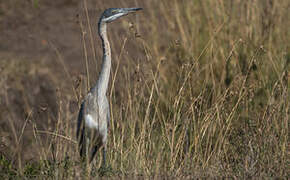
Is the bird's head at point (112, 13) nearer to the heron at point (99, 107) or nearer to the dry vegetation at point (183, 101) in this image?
the heron at point (99, 107)

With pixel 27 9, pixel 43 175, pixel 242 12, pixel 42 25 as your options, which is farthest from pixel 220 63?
pixel 27 9

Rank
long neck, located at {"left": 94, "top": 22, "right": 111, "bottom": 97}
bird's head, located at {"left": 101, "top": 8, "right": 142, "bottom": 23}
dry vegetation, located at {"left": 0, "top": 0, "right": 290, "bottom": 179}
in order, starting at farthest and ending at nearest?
1. bird's head, located at {"left": 101, "top": 8, "right": 142, "bottom": 23}
2. long neck, located at {"left": 94, "top": 22, "right": 111, "bottom": 97}
3. dry vegetation, located at {"left": 0, "top": 0, "right": 290, "bottom": 179}

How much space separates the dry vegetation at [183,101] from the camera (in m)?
4.13


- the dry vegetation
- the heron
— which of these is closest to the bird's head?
the heron

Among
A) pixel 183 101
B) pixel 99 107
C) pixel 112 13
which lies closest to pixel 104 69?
pixel 99 107

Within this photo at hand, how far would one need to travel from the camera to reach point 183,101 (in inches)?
178

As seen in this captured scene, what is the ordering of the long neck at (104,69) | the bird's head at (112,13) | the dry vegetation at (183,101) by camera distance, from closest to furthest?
the dry vegetation at (183,101)
the long neck at (104,69)
the bird's head at (112,13)

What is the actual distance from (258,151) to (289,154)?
0.24 meters

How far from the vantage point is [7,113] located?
263 inches

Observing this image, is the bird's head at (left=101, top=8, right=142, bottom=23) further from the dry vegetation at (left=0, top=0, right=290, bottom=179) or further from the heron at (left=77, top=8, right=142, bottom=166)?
the dry vegetation at (left=0, top=0, right=290, bottom=179)

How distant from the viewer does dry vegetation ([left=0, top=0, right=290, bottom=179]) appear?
13.5 feet

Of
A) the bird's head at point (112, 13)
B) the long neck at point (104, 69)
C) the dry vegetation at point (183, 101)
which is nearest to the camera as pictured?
the dry vegetation at point (183, 101)

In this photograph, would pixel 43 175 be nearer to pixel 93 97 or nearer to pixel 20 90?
pixel 93 97

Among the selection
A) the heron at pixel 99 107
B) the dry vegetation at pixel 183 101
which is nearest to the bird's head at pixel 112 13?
the heron at pixel 99 107
